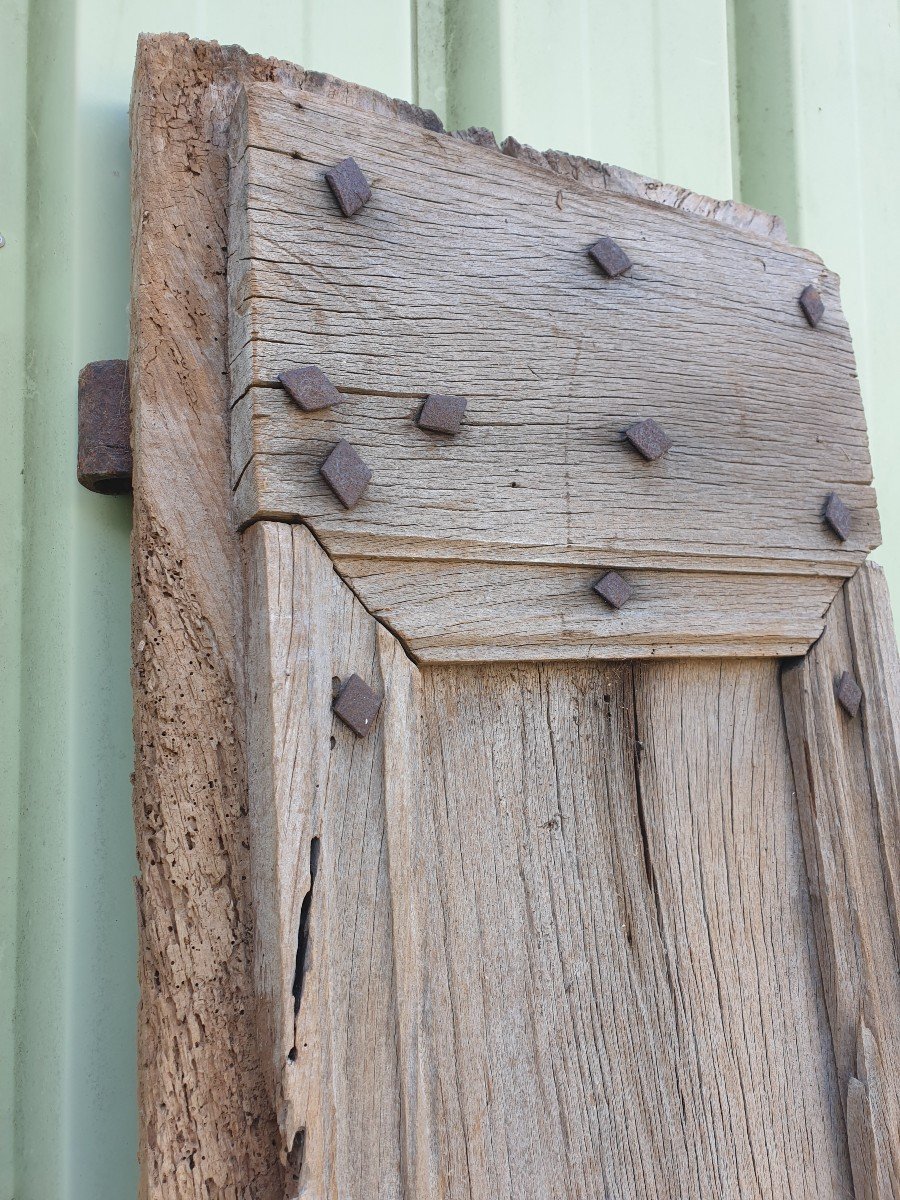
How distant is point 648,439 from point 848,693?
1.10 feet

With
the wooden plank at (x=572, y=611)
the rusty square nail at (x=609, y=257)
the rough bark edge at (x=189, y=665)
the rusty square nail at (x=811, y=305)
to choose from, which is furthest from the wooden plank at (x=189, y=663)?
the rusty square nail at (x=811, y=305)

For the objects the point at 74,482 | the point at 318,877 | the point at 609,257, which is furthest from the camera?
the point at 609,257

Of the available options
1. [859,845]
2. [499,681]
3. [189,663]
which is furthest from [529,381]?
[859,845]

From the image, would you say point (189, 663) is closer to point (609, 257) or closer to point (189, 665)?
point (189, 665)

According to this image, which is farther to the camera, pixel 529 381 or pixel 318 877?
pixel 529 381

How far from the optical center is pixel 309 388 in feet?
2.48

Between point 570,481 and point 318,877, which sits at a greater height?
point 570,481

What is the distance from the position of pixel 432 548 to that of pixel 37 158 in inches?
18.8

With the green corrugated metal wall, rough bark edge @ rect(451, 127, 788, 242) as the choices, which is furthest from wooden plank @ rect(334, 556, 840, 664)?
rough bark edge @ rect(451, 127, 788, 242)

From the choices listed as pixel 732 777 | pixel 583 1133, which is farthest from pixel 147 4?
pixel 583 1133

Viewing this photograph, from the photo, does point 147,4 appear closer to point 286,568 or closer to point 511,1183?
point 286,568

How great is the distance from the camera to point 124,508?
2.73 feet

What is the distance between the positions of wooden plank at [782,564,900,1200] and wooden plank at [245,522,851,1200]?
0.02 m

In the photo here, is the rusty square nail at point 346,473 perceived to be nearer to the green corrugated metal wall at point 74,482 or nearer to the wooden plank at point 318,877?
the wooden plank at point 318,877
